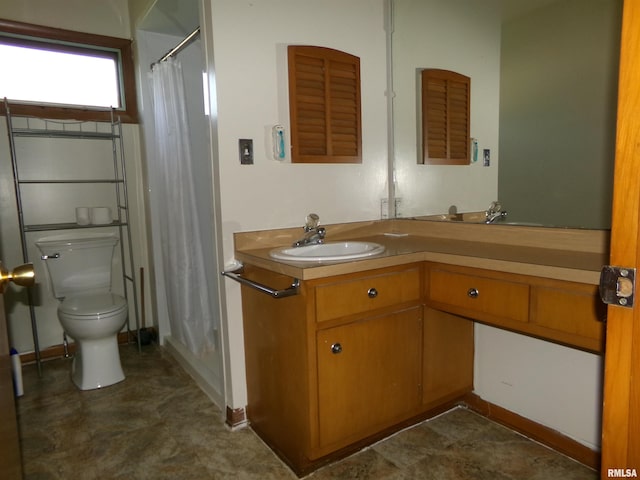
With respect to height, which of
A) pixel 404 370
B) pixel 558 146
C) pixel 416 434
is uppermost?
pixel 558 146

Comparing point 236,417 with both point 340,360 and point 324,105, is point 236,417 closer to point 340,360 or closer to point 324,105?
point 340,360

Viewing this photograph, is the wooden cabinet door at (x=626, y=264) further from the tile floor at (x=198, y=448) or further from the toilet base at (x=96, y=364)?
the toilet base at (x=96, y=364)

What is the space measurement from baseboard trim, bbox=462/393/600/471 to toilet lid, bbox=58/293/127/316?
200cm

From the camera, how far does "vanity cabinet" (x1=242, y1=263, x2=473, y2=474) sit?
1549 mm

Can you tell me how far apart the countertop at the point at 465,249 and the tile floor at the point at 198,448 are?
82cm

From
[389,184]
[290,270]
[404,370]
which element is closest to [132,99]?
[389,184]

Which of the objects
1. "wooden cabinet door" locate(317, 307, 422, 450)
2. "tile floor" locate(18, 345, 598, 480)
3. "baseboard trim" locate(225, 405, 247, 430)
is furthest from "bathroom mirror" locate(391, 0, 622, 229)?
"baseboard trim" locate(225, 405, 247, 430)

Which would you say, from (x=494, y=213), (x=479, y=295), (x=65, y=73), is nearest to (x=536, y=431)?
(x=479, y=295)

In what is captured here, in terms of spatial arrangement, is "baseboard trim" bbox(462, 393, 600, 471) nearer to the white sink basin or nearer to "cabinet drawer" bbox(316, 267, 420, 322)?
"cabinet drawer" bbox(316, 267, 420, 322)

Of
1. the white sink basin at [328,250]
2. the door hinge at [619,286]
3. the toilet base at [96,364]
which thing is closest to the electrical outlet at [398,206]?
the white sink basin at [328,250]

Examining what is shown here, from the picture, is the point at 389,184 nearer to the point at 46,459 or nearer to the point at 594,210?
the point at 594,210

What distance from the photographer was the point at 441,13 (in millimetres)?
2197

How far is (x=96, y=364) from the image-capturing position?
7.83 ft

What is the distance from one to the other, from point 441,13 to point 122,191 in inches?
92.8
